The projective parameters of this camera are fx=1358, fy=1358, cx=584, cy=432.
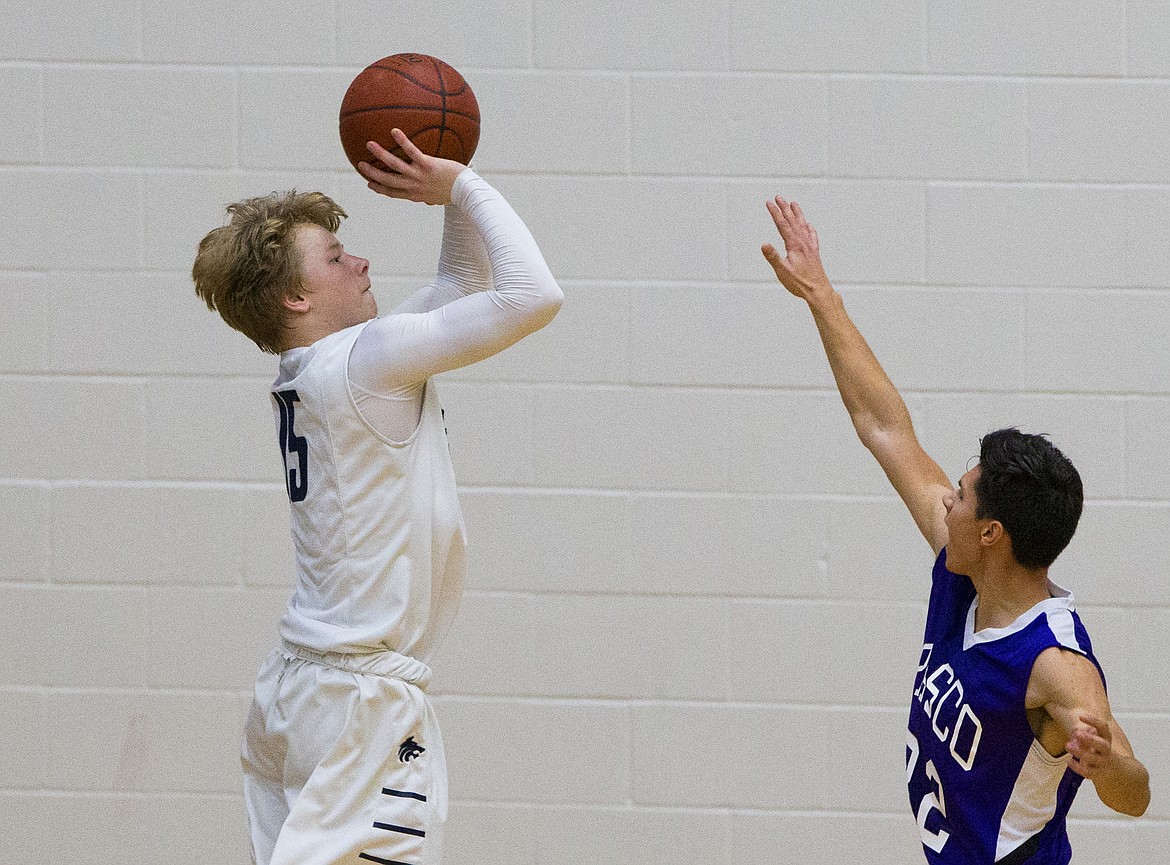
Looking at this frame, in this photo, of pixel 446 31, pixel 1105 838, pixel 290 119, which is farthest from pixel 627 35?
pixel 1105 838

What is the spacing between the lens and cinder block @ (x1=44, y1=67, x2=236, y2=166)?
357cm

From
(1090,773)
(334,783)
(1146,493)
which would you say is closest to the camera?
(1090,773)

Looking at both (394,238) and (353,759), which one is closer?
(353,759)

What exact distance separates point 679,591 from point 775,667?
32 cm

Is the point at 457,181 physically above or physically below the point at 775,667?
above

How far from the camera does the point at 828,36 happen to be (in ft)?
11.5

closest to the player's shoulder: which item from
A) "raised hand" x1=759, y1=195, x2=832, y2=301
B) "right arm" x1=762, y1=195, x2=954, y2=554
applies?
"right arm" x1=762, y1=195, x2=954, y2=554

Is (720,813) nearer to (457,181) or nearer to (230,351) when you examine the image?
(230,351)

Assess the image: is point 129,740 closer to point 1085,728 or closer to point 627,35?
point 627,35

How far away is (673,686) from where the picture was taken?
356cm

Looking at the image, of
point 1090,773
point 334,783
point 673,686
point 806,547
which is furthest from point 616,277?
point 1090,773

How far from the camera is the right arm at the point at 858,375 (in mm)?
2500

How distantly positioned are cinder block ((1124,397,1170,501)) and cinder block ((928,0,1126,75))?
0.87 m

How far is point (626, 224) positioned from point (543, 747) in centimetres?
139
